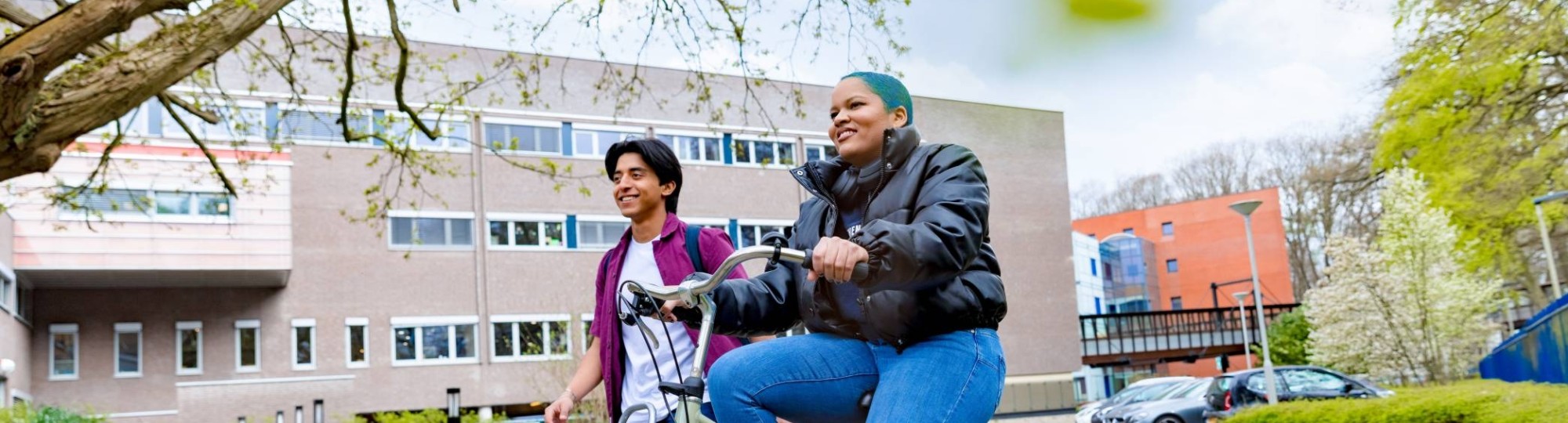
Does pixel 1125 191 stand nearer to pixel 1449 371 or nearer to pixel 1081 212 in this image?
pixel 1081 212

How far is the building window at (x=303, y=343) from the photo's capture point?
32000mm

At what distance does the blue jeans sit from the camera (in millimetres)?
2434

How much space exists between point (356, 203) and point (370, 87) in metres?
3.45

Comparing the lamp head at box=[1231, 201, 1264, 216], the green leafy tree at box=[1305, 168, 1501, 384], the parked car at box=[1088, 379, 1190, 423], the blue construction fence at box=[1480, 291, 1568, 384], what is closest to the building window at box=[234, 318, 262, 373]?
the parked car at box=[1088, 379, 1190, 423]

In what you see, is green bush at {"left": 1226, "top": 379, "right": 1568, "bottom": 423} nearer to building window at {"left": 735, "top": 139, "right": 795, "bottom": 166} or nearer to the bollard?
the bollard

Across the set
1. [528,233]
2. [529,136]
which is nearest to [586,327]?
[528,233]

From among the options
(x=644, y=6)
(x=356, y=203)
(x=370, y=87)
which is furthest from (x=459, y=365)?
(x=644, y=6)

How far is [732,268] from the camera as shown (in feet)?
7.80

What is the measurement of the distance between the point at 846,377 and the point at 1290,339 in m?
56.9

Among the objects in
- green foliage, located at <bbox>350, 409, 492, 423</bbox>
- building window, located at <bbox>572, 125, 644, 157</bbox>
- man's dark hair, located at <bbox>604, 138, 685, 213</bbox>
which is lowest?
green foliage, located at <bbox>350, 409, 492, 423</bbox>

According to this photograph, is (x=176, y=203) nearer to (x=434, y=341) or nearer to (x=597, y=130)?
(x=434, y=341)

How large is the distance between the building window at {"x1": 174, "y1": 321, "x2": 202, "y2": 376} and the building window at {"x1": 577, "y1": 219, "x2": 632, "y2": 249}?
1000cm

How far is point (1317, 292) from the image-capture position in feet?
147

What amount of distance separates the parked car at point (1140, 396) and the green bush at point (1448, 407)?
31.4 ft
